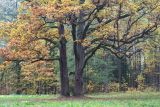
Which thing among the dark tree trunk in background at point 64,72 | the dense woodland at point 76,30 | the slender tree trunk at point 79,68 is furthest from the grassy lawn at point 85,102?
the dense woodland at point 76,30

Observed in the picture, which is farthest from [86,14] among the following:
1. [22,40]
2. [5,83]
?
[5,83]

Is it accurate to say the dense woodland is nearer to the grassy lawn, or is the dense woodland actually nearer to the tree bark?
the tree bark

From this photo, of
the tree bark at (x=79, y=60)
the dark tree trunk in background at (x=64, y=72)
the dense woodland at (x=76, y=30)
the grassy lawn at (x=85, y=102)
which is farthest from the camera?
the dark tree trunk in background at (x=64, y=72)

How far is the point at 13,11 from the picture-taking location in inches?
2264

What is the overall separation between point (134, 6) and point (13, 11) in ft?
114

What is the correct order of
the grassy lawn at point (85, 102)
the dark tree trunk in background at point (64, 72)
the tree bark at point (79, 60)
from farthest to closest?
1. the dark tree trunk in background at point (64, 72)
2. the tree bark at point (79, 60)
3. the grassy lawn at point (85, 102)

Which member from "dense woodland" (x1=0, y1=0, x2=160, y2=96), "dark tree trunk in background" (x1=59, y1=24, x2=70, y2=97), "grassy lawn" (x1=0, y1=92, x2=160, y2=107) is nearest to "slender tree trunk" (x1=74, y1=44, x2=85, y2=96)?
"dense woodland" (x1=0, y1=0, x2=160, y2=96)

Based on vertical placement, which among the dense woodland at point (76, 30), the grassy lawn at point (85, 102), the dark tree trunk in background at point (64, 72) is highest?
the dense woodland at point (76, 30)

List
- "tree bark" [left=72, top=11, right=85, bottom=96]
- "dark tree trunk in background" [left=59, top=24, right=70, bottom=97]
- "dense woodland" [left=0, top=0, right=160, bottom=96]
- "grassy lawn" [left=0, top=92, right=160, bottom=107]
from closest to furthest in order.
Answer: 1. "grassy lawn" [left=0, top=92, right=160, bottom=107]
2. "dense woodland" [left=0, top=0, right=160, bottom=96]
3. "tree bark" [left=72, top=11, right=85, bottom=96]
4. "dark tree trunk in background" [left=59, top=24, right=70, bottom=97]

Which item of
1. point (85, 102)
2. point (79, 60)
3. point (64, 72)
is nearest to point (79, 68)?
point (79, 60)

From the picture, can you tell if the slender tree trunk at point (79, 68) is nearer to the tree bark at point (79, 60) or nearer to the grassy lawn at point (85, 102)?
the tree bark at point (79, 60)

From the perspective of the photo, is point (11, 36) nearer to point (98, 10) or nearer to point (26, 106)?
point (98, 10)

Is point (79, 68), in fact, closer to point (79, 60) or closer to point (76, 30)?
point (79, 60)

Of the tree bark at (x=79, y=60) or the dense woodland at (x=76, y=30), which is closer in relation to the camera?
the dense woodland at (x=76, y=30)
